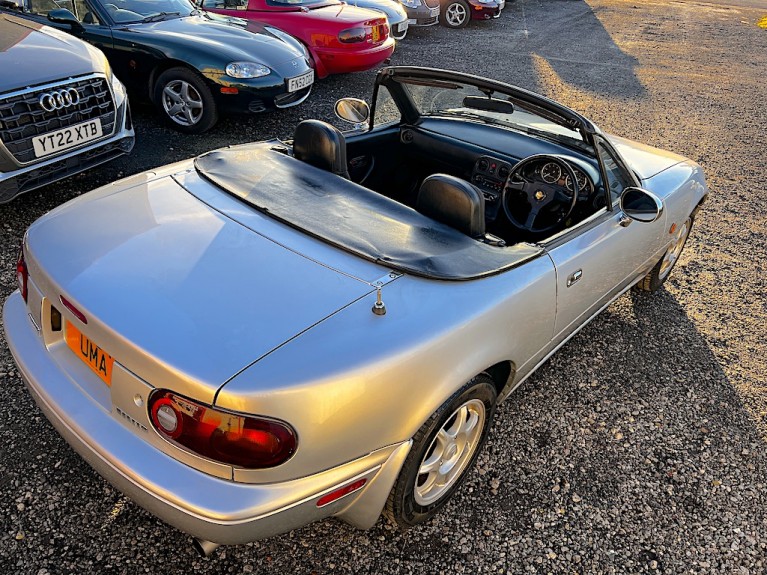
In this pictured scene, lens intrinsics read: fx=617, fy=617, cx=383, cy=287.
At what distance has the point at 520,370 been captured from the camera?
2543mm

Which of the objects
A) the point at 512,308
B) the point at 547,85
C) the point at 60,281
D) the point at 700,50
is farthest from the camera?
the point at 700,50

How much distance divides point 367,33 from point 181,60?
2696 mm

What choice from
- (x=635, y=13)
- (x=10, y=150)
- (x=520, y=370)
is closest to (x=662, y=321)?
(x=520, y=370)

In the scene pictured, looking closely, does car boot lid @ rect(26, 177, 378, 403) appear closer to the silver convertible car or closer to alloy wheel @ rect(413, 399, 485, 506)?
the silver convertible car

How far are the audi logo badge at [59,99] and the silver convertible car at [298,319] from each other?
1822 mm

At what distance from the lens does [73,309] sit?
1.90 meters

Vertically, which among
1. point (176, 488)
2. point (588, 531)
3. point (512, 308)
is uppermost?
point (512, 308)

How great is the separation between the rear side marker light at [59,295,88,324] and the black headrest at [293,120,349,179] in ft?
4.13

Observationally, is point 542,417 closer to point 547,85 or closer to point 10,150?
point 10,150

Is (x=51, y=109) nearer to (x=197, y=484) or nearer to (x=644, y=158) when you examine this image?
(x=197, y=484)

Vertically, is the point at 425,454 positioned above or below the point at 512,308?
below

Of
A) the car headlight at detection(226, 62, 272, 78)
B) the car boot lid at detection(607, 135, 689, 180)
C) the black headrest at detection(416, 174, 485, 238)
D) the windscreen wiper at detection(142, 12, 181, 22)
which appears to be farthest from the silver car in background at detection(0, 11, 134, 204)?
the car boot lid at detection(607, 135, 689, 180)

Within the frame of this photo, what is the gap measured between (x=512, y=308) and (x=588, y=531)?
972mm

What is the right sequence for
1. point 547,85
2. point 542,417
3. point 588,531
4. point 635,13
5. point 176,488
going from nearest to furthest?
point 176,488 → point 588,531 → point 542,417 → point 547,85 → point 635,13
